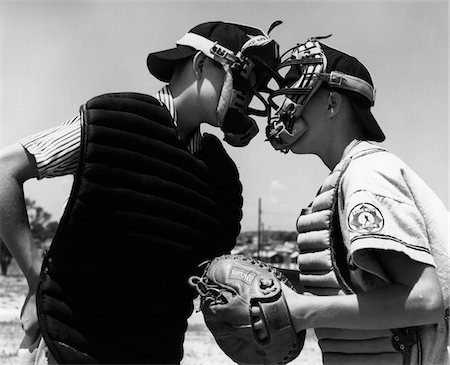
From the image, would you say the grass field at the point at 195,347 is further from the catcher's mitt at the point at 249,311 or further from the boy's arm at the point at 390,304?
the boy's arm at the point at 390,304

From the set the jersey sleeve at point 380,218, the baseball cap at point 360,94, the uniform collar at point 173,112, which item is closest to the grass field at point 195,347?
the uniform collar at point 173,112

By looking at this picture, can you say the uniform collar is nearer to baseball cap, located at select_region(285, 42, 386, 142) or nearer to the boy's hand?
baseball cap, located at select_region(285, 42, 386, 142)

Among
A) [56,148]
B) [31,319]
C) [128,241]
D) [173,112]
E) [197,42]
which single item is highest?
[197,42]

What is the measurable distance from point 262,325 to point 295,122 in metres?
1.07

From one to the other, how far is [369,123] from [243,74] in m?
0.81

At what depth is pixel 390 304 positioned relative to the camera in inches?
104

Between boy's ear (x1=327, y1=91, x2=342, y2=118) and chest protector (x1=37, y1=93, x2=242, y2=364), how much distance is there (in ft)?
2.69

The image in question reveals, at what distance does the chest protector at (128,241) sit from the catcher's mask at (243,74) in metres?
0.31

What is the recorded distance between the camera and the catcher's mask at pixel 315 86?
3.25m


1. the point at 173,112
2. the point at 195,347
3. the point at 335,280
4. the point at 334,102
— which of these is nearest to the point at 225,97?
the point at 173,112

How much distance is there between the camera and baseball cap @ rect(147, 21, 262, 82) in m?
3.69

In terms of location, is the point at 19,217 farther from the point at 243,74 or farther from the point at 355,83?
the point at 355,83

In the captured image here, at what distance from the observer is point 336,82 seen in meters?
3.22

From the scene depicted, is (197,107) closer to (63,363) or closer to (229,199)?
(229,199)
